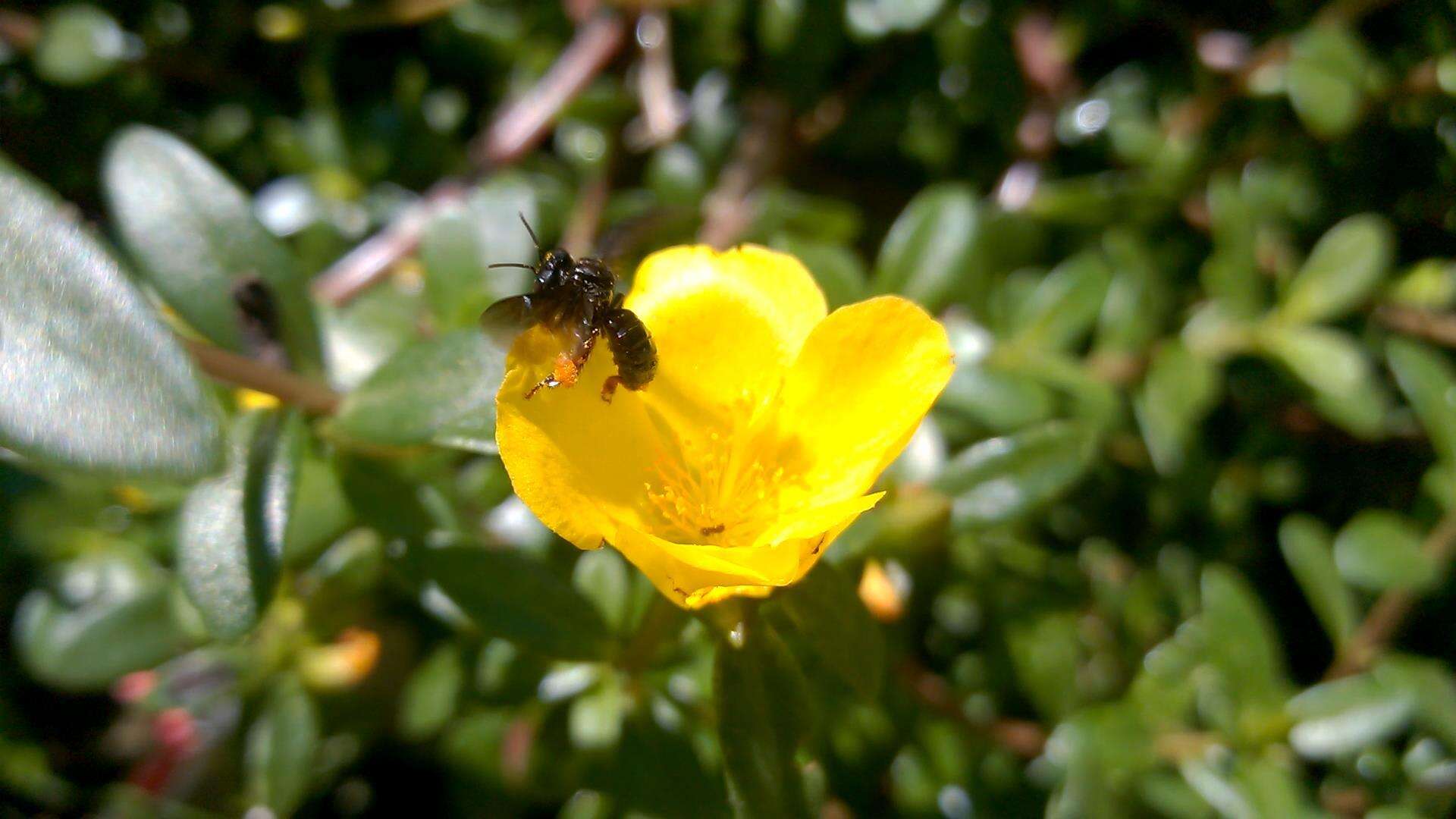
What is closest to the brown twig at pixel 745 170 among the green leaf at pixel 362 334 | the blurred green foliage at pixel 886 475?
the blurred green foliage at pixel 886 475

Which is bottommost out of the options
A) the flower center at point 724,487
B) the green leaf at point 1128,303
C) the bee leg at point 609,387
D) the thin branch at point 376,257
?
the green leaf at point 1128,303

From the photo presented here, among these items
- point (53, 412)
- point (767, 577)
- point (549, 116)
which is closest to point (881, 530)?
point (767, 577)

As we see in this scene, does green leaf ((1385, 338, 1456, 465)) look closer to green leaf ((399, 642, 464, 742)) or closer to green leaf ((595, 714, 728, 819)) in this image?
green leaf ((595, 714, 728, 819))

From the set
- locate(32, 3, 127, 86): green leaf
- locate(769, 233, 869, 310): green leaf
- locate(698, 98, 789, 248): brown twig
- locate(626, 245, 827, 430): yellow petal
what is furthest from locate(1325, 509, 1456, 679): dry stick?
locate(32, 3, 127, 86): green leaf

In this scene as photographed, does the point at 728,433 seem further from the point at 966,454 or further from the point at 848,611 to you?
the point at 966,454

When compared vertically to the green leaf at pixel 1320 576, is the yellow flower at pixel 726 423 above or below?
above

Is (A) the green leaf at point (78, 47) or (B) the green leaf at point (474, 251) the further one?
(A) the green leaf at point (78, 47)

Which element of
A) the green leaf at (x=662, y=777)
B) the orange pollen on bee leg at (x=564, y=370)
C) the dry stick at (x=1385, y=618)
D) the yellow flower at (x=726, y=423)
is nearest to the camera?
the yellow flower at (x=726, y=423)

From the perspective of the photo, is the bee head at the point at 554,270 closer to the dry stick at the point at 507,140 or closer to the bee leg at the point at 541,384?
the bee leg at the point at 541,384
